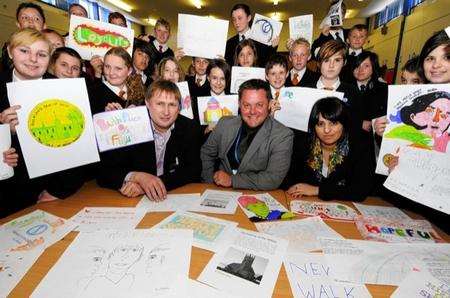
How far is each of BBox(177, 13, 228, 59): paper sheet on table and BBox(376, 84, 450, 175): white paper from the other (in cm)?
241

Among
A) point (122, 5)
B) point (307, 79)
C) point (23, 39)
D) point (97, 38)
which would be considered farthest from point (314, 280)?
point (122, 5)

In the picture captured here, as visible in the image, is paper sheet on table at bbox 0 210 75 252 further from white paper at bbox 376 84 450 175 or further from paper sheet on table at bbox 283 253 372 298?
white paper at bbox 376 84 450 175

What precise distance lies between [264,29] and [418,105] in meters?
2.76

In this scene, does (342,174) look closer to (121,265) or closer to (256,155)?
(256,155)

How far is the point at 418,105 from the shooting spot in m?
1.74

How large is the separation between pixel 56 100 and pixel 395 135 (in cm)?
221

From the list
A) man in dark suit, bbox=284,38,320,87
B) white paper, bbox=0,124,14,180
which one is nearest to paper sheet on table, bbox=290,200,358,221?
white paper, bbox=0,124,14,180

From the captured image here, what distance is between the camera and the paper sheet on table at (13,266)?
3.86 ft

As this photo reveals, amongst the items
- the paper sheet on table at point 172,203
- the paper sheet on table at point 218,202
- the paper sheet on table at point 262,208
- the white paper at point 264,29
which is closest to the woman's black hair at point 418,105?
the paper sheet on table at point 262,208

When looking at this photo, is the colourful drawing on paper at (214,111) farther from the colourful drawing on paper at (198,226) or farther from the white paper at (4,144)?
the white paper at (4,144)

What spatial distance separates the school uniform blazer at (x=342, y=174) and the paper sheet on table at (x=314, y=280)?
79 cm

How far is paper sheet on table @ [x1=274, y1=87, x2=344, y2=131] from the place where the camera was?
2729 mm

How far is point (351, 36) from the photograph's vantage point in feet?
16.1

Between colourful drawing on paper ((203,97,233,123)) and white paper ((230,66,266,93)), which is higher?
white paper ((230,66,266,93))
